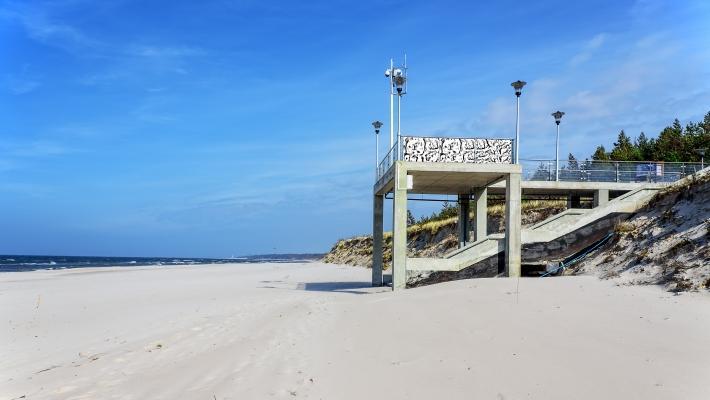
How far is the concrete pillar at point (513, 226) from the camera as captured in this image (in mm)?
18203

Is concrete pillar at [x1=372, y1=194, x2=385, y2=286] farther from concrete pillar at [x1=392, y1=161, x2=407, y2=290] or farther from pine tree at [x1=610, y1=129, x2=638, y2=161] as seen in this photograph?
pine tree at [x1=610, y1=129, x2=638, y2=161]

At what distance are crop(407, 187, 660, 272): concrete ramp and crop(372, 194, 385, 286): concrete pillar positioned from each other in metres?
4.17

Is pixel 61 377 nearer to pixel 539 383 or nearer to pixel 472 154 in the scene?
pixel 539 383

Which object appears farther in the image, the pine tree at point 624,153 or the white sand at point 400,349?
the pine tree at point 624,153

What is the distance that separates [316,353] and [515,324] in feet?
11.2

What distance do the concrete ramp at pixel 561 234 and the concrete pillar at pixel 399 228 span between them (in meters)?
0.44

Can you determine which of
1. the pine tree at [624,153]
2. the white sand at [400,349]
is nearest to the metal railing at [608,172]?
the white sand at [400,349]

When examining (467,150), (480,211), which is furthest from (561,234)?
(467,150)

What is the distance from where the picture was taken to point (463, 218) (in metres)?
26.6

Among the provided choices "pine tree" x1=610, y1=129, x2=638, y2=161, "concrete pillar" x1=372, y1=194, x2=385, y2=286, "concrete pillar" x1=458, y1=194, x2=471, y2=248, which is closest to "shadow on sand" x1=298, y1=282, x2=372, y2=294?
"concrete pillar" x1=372, y1=194, x2=385, y2=286

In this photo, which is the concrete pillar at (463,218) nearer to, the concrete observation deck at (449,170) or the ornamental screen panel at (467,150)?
the concrete observation deck at (449,170)

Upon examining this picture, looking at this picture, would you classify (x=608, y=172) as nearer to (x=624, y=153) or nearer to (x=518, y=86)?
(x=518, y=86)

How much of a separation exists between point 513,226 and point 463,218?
8.36 metres

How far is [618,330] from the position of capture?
833cm
